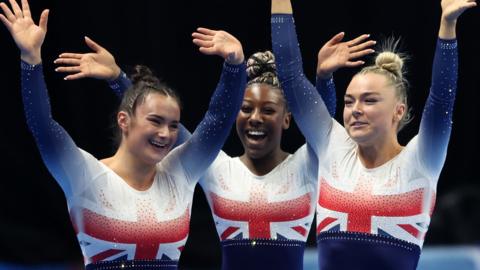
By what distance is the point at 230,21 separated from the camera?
4.34 meters

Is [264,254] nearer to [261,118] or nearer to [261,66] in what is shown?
[261,118]

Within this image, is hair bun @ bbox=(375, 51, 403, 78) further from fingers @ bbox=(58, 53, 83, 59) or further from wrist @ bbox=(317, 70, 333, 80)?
fingers @ bbox=(58, 53, 83, 59)

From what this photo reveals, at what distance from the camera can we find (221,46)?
2.79 meters

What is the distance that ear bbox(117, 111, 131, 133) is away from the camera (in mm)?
2744

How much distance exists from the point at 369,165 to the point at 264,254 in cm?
46

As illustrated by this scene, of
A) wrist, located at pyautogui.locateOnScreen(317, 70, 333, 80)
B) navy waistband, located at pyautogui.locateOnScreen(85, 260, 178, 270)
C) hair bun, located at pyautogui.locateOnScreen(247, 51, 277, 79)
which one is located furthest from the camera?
hair bun, located at pyautogui.locateOnScreen(247, 51, 277, 79)

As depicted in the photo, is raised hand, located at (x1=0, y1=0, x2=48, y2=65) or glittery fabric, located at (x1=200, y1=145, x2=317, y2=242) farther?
glittery fabric, located at (x1=200, y1=145, x2=317, y2=242)

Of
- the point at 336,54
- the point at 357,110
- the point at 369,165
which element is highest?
the point at 336,54

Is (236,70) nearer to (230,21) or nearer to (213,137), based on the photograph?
(213,137)

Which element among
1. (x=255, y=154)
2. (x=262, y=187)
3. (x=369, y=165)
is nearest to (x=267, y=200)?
(x=262, y=187)

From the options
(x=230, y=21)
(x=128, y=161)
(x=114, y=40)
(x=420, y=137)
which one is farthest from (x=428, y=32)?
(x=128, y=161)

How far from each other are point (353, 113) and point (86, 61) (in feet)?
2.75

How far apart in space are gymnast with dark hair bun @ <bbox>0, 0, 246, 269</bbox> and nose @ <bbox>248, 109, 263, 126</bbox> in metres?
0.21

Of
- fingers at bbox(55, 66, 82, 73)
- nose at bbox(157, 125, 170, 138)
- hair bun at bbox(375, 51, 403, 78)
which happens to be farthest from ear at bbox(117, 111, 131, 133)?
hair bun at bbox(375, 51, 403, 78)
